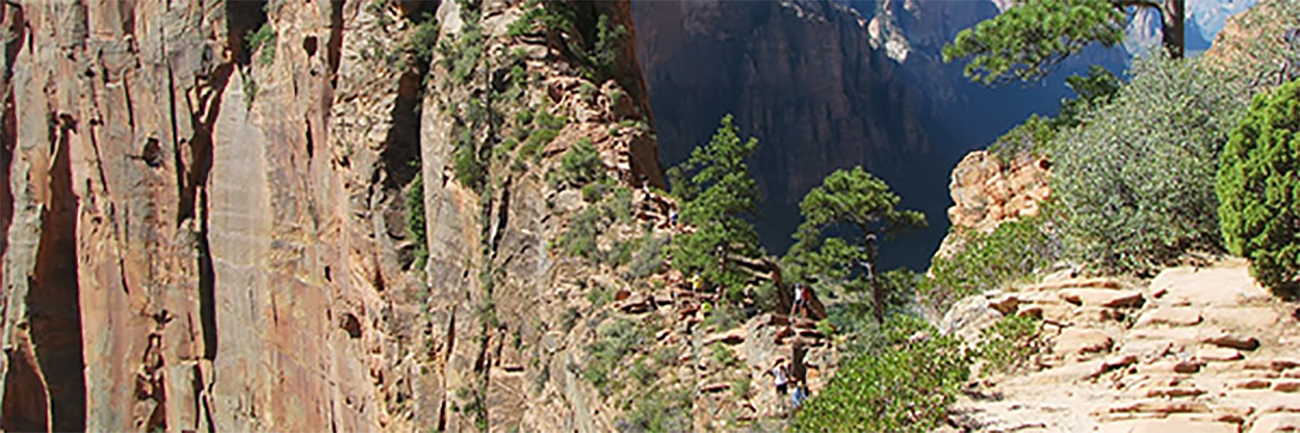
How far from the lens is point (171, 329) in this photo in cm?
4656

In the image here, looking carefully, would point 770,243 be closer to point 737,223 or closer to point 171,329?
point 171,329

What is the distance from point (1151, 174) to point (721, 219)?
816cm

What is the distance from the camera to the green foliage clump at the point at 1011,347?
1252cm

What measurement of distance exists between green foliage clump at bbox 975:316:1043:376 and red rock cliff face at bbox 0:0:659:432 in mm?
8197

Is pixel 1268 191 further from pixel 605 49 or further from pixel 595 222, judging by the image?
pixel 605 49

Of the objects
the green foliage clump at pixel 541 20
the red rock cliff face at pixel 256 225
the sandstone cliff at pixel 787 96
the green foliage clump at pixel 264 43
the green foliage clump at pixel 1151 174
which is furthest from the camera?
the sandstone cliff at pixel 787 96

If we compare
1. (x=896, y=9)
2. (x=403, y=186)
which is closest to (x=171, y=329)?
(x=403, y=186)

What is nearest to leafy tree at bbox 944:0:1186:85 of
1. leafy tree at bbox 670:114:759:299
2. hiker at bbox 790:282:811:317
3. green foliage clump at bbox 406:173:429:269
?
leafy tree at bbox 670:114:759:299

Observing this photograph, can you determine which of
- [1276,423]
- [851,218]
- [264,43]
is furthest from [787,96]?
[1276,423]

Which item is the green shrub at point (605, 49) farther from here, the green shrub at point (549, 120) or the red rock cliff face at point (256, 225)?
the green shrub at point (549, 120)

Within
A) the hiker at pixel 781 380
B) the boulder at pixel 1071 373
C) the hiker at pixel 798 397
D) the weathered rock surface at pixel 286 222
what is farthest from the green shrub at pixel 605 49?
the boulder at pixel 1071 373

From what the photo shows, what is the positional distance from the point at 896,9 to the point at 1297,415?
5168 inches

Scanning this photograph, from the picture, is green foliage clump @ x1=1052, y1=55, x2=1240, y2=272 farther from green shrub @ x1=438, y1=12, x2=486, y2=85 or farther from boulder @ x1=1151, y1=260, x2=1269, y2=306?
green shrub @ x1=438, y1=12, x2=486, y2=85

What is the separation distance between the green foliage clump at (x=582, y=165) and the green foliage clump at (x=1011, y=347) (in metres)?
11.9
